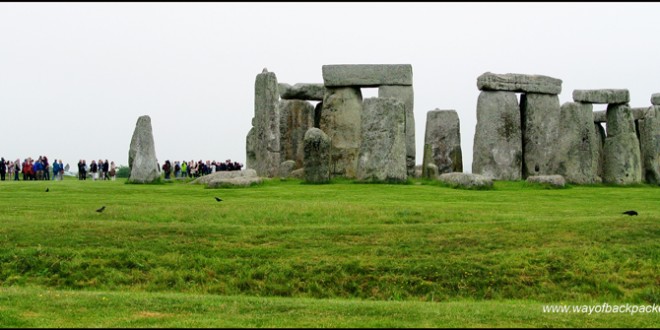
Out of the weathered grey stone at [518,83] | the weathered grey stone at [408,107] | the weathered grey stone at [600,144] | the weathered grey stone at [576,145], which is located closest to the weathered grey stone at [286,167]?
the weathered grey stone at [408,107]

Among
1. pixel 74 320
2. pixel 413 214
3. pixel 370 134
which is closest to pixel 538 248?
pixel 413 214

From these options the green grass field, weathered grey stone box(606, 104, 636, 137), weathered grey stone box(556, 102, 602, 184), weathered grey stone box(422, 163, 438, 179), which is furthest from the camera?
weathered grey stone box(422, 163, 438, 179)

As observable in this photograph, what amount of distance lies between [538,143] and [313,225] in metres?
20.3

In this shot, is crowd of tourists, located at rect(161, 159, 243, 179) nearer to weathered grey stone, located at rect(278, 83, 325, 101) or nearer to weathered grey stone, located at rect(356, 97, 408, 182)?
weathered grey stone, located at rect(278, 83, 325, 101)

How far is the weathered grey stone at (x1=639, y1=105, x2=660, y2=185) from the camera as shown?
130ft

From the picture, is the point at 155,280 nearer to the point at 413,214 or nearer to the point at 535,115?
the point at 413,214

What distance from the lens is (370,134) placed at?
34.8 meters

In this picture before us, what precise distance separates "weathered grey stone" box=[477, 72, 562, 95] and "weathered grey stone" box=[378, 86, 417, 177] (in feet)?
11.5

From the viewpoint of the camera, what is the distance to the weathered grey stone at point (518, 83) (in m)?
40.5

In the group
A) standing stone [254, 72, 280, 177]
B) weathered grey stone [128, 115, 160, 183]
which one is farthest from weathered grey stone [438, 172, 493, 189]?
weathered grey stone [128, 115, 160, 183]

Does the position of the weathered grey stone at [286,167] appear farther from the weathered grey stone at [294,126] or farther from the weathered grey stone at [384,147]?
the weathered grey stone at [384,147]

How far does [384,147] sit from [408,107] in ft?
28.8

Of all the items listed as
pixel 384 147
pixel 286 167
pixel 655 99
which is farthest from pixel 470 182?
pixel 655 99

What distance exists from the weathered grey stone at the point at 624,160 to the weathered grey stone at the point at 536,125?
2.88 meters
